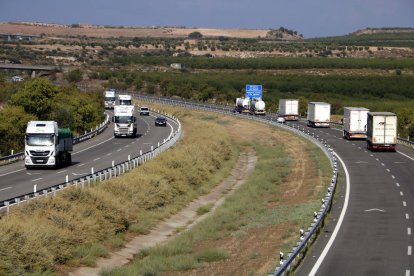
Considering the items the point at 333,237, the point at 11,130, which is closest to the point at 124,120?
the point at 11,130

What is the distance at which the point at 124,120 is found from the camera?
3174 inches

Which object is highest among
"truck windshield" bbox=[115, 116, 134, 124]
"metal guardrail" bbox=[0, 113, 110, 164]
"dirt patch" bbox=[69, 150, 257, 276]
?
"truck windshield" bbox=[115, 116, 134, 124]

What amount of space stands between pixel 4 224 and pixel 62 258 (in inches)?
84.5

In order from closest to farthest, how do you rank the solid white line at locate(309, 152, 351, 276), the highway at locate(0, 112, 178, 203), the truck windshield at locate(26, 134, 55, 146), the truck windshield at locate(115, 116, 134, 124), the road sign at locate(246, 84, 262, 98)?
the solid white line at locate(309, 152, 351, 276) < the highway at locate(0, 112, 178, 203) < the truck windshield at locate(26, 134, 55, 146) < the truck windshield at locate(115, 116, 134, 124) < the road sign at locate(246, 84, 262, 98)

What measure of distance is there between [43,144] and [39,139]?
0.38 metres

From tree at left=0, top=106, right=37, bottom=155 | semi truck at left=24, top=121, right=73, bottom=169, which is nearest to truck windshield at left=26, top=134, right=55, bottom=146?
semi truck at left=24, top=121, right=73, bottom=169

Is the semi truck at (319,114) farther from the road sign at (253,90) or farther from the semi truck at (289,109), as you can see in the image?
the road sign at (253,90)

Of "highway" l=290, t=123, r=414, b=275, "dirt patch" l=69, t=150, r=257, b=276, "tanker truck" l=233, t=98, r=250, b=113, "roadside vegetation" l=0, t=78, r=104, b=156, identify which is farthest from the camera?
"tanker truck" l=233, t=98, r=250, b=113

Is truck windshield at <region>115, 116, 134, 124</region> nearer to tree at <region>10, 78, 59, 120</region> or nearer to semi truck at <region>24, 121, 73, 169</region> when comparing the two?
tree at <region>10, 78, 59, 120</region>

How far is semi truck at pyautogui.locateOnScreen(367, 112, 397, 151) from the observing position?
65.8 meters

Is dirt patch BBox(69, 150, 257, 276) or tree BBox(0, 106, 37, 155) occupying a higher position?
tree BBox(0, 106, 37, 155)

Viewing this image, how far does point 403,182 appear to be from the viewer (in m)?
48.2

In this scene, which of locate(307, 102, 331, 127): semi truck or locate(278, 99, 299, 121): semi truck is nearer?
locate(307, 102, 331, 127): semi truck

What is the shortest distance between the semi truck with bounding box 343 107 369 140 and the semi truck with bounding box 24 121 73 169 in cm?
3099
